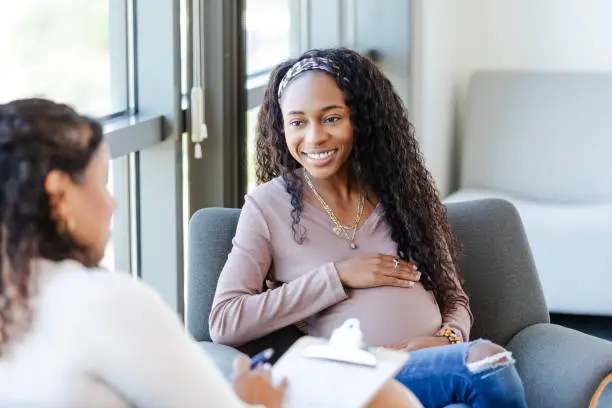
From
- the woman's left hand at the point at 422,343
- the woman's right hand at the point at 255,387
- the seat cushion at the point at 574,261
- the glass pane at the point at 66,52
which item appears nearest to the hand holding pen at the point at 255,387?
the woman's right hand at the point at 255,387

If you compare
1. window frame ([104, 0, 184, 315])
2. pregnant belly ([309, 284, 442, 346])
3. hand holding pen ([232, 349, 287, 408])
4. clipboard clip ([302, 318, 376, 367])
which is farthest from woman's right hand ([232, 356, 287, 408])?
window frame ([104, 0, 184, 315])

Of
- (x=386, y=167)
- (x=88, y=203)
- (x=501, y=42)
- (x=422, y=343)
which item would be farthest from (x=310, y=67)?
(x=501, y=42)

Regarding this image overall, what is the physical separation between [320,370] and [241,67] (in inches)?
56.6

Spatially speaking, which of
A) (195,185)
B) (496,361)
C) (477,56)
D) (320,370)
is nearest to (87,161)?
(320,370)

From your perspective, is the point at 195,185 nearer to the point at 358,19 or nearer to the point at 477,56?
the point at 358,19

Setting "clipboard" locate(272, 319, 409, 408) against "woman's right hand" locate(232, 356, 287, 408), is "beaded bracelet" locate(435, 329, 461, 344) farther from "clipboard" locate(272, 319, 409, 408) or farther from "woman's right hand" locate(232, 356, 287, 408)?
"woman's right hand" locate(232, 356, 287, 408)

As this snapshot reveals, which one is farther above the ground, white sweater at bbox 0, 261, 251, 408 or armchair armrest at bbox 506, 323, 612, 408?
white sweater at bbox 0, 261, 251, 408

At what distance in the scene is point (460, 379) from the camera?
1.97 metres

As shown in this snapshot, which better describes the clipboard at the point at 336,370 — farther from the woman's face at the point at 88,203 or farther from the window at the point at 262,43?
the window at the point at 262,43

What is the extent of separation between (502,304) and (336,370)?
84cm

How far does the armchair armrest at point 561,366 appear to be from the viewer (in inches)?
80.7

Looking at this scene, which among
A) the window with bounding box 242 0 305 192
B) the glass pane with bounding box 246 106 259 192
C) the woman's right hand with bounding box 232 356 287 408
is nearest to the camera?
the woman's right hand with bounding box 232 356 287 408

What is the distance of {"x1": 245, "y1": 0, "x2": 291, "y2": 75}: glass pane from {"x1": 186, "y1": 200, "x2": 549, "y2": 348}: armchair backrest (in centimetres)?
101

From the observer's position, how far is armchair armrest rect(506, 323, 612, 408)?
205cm
